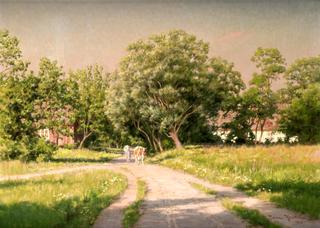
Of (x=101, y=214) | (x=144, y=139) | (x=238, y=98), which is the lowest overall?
(x=101, y=214)

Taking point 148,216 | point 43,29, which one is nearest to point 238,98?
point 43,29

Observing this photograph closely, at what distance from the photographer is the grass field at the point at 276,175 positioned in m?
11.2

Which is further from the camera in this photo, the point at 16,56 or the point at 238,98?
the point at 238,98

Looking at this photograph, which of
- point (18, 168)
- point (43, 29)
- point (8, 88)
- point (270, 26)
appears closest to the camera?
point (43, 29)

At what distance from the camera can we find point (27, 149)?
2644 cm

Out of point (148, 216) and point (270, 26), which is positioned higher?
point (270, 26)

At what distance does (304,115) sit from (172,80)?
32.9 feet

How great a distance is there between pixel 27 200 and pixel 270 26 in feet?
27.9

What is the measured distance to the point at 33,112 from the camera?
27.6 meters

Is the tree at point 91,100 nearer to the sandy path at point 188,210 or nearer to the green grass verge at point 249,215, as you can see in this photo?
the sandy path at point 188,210

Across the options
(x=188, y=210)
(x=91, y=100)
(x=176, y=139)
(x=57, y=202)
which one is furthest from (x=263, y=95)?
(x=57, y=202)

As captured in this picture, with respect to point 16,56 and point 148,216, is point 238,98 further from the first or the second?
point 148,216

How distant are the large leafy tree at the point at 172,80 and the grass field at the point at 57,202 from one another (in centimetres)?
2009

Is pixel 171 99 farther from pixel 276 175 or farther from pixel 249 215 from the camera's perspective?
pixel 249 215
